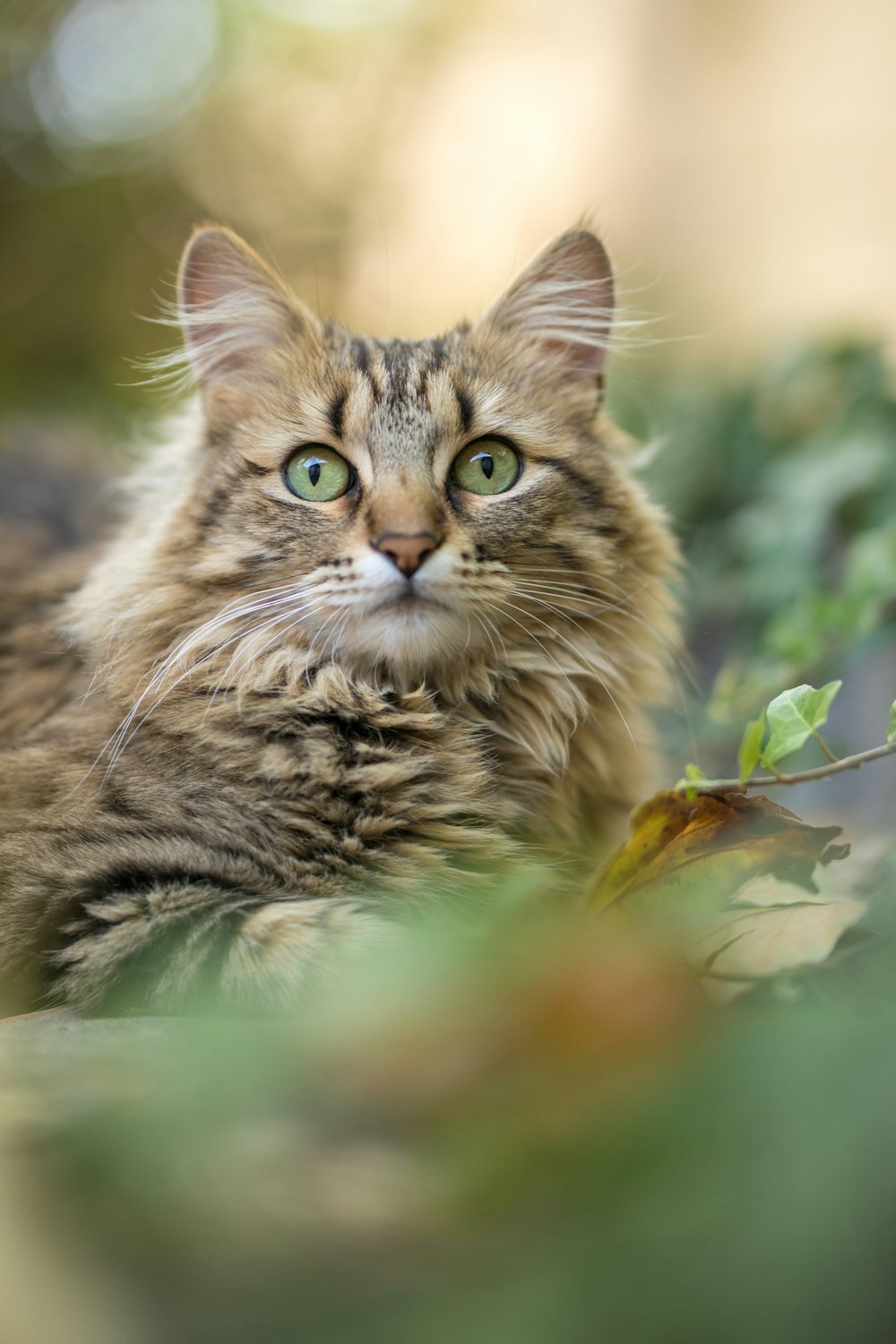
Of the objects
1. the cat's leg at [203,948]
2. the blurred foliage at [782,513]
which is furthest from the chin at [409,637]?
the blurred foliage at [782,513]

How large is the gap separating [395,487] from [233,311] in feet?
1.87

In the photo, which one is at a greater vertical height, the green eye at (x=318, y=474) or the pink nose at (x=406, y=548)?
the green eye at (x=318, y=474)

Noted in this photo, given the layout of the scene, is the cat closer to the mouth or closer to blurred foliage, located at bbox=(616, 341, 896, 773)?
the mouth

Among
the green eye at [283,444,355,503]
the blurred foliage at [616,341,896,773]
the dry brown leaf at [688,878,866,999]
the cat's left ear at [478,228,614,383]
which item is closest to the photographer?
the dry brown leaf at [688,878,866,999]

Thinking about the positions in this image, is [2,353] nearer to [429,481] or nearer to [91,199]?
[91,199]

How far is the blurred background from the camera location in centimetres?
74

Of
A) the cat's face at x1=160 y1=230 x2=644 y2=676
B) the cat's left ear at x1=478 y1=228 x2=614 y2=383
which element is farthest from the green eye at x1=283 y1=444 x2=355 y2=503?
the cat's left ear at x1=478 y1=228 x2=614 y2=383

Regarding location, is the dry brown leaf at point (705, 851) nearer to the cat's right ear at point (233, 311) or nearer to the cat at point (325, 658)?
the cat at point (325, 658)

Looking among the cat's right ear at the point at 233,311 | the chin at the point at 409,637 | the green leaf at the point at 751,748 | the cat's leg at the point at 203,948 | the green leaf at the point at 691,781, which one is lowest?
the cat's leg at the point at 203,948

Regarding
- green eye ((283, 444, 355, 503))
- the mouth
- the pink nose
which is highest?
green eye ((283, 444, 355, 503))

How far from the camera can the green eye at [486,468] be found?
1757mm

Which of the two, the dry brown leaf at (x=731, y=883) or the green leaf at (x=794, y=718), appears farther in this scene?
the green leaf at (x=794, y=718)

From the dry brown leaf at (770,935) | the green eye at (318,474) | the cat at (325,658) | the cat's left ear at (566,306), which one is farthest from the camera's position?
the cat's left ear at (566,306)

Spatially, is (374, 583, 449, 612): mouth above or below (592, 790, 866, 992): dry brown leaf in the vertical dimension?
above
